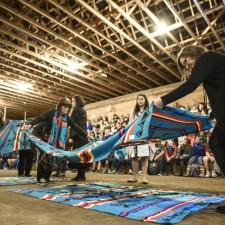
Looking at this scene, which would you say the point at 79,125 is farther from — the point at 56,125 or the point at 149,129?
the point at 149,129

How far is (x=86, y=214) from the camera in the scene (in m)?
1.82

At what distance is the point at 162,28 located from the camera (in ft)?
24.1

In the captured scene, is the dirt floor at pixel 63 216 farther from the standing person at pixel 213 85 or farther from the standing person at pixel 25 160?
the standing person at pixel 25 160

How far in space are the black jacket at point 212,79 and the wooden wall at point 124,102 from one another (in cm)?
995

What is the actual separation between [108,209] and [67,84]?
10907 millimetres

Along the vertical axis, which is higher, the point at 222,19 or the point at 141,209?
the point at 222,19

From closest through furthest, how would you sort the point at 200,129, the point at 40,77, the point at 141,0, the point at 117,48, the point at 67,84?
1. the point at 200,129
2. the point at 141,0
3. the point at 117,48
4. the point at 40,77
5. the point at 67,84

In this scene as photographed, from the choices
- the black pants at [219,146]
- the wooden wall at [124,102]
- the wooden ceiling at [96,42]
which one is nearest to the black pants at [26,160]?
the wooden ceiling at [96,42]

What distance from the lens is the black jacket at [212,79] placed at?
195 cm

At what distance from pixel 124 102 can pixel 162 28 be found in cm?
704

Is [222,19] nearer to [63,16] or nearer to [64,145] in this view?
[63,16]

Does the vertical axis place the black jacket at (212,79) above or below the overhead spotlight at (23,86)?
below

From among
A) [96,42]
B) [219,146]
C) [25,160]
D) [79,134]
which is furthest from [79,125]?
[96,42]

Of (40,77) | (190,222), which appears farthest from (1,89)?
(190,222)
